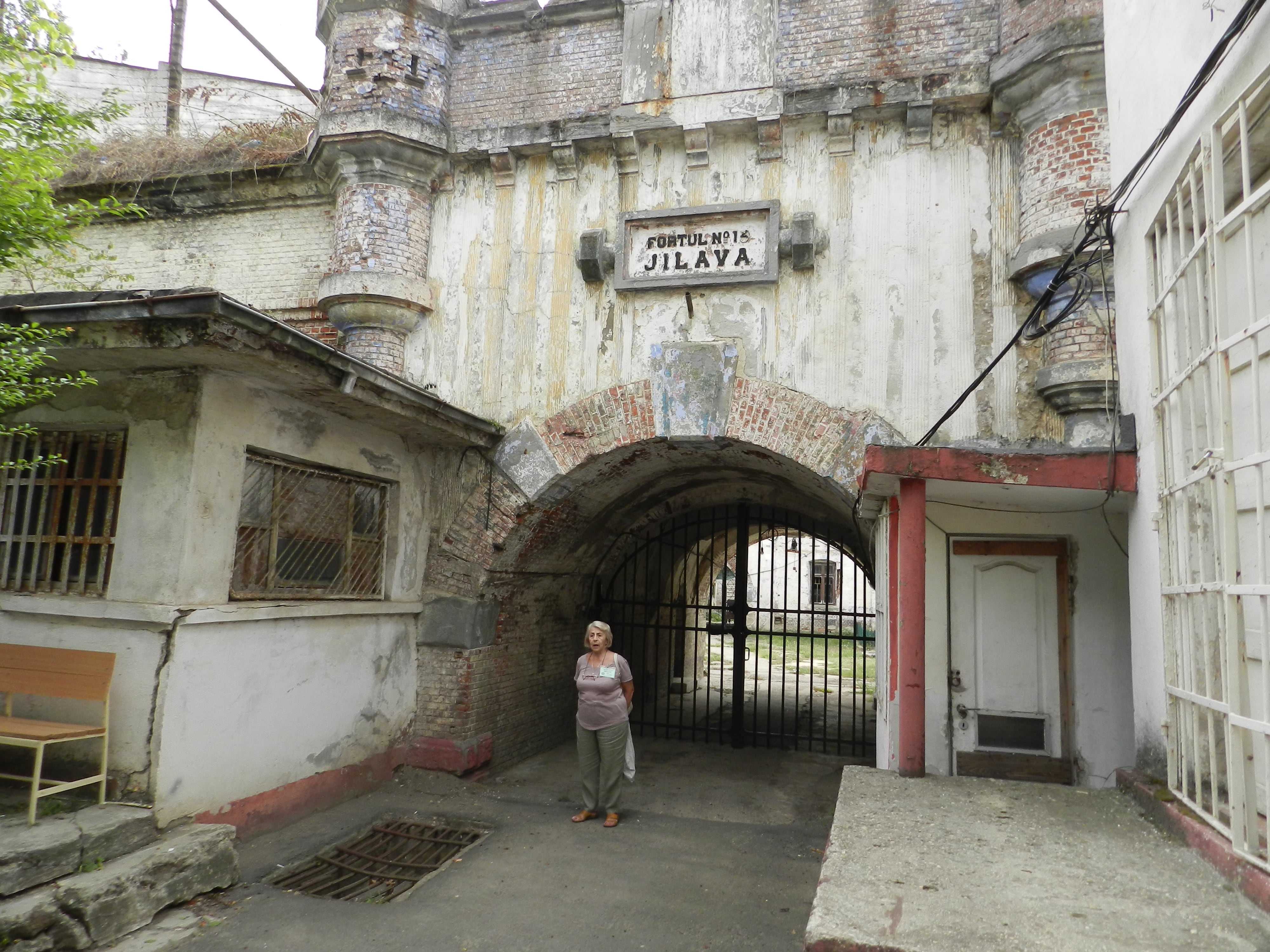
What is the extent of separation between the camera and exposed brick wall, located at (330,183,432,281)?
311 inches

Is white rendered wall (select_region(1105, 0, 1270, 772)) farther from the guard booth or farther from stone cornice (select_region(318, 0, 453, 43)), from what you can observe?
stone cornice (select_region(318, 0, 453, 43))

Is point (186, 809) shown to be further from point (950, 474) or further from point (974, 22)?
point (974, 22)

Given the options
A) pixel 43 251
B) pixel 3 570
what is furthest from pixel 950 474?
pixel 43 251

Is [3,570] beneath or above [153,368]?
beneath

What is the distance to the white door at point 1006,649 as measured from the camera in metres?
6.17

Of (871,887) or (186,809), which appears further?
(186,809)

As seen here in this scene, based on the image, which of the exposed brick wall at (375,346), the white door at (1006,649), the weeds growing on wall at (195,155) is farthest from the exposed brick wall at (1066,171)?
the weeds growing on wall at (195,155)

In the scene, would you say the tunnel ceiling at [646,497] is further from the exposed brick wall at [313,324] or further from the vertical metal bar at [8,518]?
the vertical metal bar at [8,518]

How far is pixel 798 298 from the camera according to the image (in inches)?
283

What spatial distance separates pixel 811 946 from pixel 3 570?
6095 mm

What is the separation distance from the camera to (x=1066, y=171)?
20.8 ft

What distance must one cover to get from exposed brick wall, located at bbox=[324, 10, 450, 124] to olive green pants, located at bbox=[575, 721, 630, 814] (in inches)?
238

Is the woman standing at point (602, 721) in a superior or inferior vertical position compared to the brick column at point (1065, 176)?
inferior

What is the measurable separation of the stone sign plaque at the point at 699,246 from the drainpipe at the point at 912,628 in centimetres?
285
